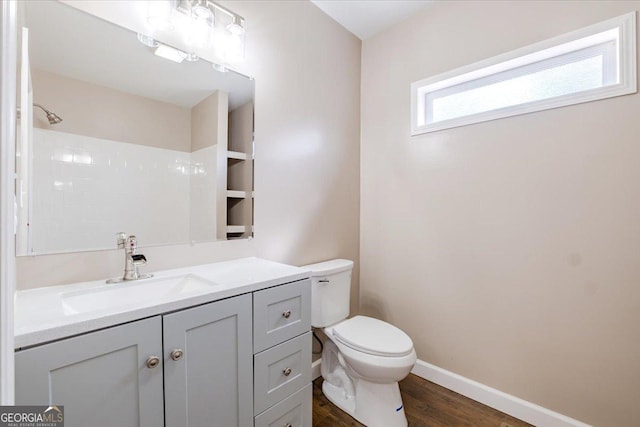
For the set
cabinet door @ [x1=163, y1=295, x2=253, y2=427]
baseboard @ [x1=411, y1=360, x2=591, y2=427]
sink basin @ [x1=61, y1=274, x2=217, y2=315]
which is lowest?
baseboard @ [x1=411, y1=360, x2=591, y2=427]

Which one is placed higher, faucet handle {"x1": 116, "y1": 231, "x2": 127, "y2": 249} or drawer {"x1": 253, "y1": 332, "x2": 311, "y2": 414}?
faucet handle {"x1": 116, "y1": 231, "x2": 127, "y2": 249}

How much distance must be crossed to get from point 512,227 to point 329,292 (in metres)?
1.15

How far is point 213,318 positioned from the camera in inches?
36.8

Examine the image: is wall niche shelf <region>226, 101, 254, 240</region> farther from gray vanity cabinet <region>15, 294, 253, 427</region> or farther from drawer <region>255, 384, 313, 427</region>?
drawer <region>255, 384, 313, 427</region>

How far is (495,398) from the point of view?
1.63 metres

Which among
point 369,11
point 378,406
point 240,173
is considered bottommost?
point 378,406

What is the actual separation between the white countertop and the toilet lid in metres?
0.54

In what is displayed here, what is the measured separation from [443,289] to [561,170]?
957mm

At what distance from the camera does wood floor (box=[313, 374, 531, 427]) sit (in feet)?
4.98

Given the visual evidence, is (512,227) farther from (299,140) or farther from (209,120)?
(209,120)

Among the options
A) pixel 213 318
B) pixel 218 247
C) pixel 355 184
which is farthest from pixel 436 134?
pixel 213 318

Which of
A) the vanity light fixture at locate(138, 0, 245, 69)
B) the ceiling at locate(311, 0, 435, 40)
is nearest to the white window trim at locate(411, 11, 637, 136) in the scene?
the ceiling at locate(311, 0, 435, 40)

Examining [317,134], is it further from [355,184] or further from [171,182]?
[171,182]

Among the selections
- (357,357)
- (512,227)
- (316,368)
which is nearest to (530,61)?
(512,227)
